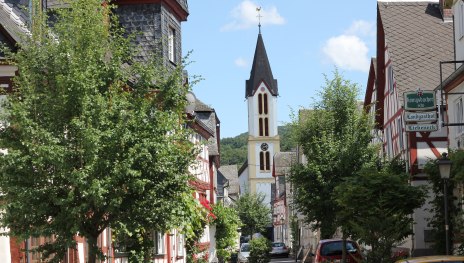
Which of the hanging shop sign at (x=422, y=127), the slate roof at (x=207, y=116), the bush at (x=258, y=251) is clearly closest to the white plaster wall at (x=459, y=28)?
the hanging shop sign at (x=422, y=127)

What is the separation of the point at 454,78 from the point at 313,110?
512 inches

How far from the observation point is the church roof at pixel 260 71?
133 m

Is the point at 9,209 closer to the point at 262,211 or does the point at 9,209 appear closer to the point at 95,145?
the point at 95,145

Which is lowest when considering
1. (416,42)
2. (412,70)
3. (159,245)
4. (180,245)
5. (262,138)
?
(180,245)

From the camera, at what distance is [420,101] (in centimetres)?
2722

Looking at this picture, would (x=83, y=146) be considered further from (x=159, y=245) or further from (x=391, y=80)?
(x=391, y=80)

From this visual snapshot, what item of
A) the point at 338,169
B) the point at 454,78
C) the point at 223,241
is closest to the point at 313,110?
the point at 338,169

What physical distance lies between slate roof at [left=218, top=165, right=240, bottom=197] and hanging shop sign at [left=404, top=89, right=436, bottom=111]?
118840 mm

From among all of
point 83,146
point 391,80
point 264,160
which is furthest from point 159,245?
point 264,160

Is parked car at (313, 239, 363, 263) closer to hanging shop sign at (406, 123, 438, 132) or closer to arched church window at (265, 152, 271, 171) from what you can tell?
hanging shop sign at (406, 123, 438, 132)

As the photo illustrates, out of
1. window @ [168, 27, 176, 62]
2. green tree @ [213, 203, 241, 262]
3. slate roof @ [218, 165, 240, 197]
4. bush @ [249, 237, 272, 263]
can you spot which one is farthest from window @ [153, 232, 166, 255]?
slate roof @ [218, 165, 240, 197]

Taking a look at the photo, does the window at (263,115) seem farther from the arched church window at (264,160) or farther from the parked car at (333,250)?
the parked car at (333,250)

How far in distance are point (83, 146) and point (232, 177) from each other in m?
134

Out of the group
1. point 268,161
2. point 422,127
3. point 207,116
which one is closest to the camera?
point 422,127
